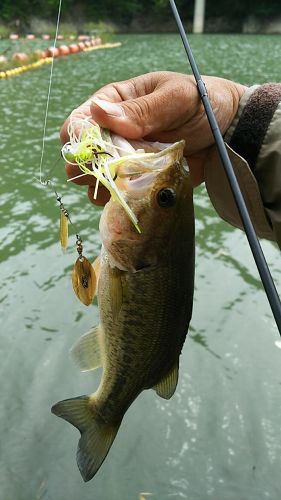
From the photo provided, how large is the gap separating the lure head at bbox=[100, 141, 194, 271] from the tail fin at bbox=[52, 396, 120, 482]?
2.54 ft

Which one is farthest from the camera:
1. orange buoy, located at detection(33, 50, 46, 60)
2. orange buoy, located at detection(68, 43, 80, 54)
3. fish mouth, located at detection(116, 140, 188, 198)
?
orange buoy, located at detection(68, 43, 80, 54)

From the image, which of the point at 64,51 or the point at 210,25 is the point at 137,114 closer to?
the point at 64,51

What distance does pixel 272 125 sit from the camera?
2412mm

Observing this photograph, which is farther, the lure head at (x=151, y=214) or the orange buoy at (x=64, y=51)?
the orange buoy at (x=64, y=51)

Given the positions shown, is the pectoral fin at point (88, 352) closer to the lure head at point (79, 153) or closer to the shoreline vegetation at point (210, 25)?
the lure head at point (79, 153)

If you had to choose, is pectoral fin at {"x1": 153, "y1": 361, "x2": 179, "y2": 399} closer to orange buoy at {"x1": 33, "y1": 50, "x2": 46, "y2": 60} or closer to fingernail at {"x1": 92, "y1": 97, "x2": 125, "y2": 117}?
fingernail at {"x1": 92, "y1": 97, "x2": 125, "y2": 117}

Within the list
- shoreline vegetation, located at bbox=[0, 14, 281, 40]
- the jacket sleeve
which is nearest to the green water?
the jacket sleeve

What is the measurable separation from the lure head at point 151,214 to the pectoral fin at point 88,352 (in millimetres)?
482

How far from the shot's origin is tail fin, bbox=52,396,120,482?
7.07 ft

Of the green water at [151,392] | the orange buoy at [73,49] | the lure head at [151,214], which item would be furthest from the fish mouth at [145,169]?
the orange buoy at [73,49]

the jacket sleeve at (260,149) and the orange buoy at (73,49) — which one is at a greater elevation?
the jacket sleeve at (260,149)

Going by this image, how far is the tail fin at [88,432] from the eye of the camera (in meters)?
2.15

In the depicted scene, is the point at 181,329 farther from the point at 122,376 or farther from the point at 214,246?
the point at 214,246

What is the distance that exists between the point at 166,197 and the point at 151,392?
2.96m
